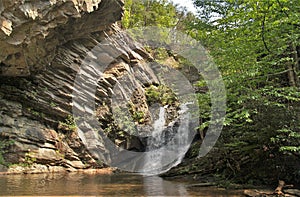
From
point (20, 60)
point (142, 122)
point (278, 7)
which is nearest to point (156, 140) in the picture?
point (142, 122)

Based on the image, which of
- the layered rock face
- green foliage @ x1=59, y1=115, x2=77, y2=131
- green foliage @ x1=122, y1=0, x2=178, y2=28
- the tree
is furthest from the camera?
green foliage @ x1=122, y1=0, x2=178, y2=28

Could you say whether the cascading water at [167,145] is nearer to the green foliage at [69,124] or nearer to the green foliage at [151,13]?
the green foliage at [69,124]

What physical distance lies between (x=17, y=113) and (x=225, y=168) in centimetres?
912

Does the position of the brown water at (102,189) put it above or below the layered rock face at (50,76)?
below

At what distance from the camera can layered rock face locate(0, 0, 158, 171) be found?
9547 mm

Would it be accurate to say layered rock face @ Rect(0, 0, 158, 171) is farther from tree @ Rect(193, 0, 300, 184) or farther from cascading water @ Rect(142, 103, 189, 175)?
tree @ Rect(193, 0, 300, 184)

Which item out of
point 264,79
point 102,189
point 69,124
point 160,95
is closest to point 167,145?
point 160,95

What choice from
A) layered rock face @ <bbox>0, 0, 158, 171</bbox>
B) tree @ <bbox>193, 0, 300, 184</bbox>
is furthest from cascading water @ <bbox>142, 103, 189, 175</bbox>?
tree @ <bbox>193, 0, 300, 184</bbox>

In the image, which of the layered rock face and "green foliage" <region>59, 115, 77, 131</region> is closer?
the layered rock face

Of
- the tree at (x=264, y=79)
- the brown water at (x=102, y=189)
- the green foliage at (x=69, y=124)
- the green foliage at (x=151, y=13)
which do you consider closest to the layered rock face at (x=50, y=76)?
the green foliage at (x=69, y=124)

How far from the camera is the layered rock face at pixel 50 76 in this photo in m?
9.55

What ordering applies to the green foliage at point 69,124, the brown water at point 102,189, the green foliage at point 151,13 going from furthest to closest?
the green foliage at point 151,13 < the green foliage at point 69,124 < the brown water at point 102,189

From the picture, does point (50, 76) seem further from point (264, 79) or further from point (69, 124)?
point (264, 79)

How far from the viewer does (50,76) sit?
45.5 ft
